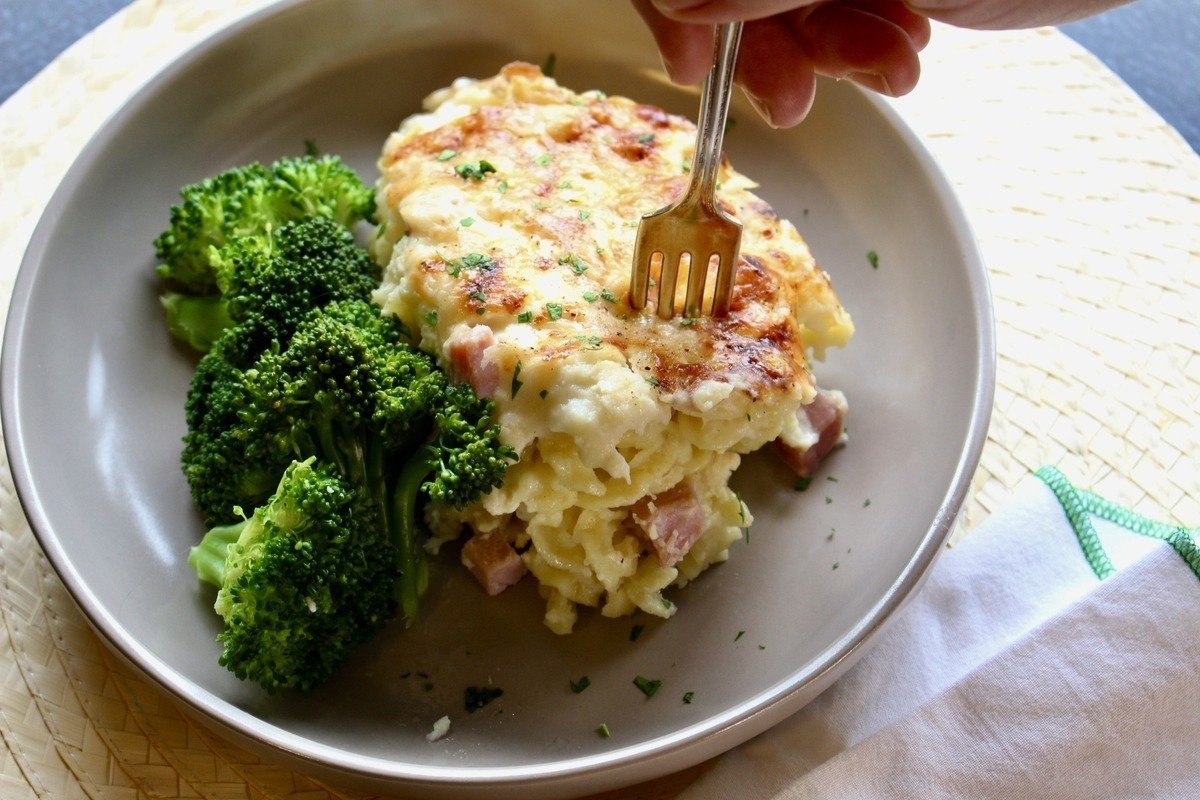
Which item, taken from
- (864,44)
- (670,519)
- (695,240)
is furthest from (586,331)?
(864,44)

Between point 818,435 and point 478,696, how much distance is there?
1206 mm

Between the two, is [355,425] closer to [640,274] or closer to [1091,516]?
[640,274]

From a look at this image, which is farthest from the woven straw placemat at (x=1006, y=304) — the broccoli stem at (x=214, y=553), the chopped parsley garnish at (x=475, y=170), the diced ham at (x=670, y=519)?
the chopped parsley garnish at (x=475, y=170)

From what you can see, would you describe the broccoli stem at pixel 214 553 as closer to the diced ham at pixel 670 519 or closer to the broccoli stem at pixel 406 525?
the broccoli stem at pixel 406 525

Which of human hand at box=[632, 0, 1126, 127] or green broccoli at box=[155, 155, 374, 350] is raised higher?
human hand at box=[632, 0, 1126, 127]

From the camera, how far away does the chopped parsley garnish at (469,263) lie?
3004 millimetres

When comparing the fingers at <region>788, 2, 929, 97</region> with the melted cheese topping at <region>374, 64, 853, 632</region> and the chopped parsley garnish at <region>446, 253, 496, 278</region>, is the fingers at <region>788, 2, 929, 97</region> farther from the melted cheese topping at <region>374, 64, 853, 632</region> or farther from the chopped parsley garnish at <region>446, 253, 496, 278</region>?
the chopped parsley garnish at <region>446, 253, 496, 278</region>

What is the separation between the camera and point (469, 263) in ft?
9.89

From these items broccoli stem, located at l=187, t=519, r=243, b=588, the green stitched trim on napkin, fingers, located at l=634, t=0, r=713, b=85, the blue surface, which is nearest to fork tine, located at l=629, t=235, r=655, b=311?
fingers, located at l=634, t=0, r=713, b=85

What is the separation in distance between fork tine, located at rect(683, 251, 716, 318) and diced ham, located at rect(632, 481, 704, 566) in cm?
46

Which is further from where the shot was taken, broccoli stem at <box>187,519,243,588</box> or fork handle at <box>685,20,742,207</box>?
broccoli stem at <box>187,519,243,588</box>

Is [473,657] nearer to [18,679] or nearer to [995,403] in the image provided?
[18,679]

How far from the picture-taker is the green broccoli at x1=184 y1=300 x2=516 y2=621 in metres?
2.83

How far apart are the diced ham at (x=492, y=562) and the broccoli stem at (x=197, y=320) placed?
1095 millimetres
